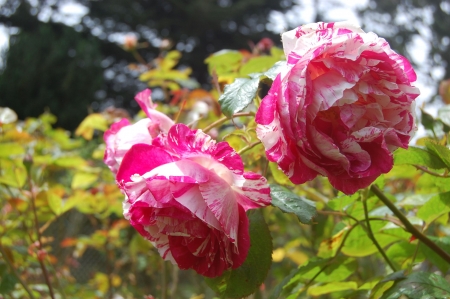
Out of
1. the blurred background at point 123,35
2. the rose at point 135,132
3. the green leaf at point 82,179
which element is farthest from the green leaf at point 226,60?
the blurred background at point 123,35

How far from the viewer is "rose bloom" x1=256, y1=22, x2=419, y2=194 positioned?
0.29 meters

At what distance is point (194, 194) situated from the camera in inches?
12.0

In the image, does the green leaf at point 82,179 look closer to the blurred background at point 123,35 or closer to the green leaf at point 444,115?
the green leaf at point 444,115

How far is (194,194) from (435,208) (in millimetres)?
278

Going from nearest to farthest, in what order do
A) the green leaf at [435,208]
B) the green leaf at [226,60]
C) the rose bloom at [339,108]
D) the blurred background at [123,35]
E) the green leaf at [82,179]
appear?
the rose bloom at [339,108] → the green leaf at [435,208] → the green leaf at [226,60] → the green leaf at [82,179] → the blurred background at [123,35]

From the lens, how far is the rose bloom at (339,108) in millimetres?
290

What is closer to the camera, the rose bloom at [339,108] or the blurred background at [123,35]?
the rose bloom at [339,108]

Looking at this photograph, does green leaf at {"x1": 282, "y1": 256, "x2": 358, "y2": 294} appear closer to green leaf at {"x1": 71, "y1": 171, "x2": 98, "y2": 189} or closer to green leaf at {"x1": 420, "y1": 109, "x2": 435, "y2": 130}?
green leaf at {"x1": 420, "y1": 109, "x2": 435, "y2": 130}

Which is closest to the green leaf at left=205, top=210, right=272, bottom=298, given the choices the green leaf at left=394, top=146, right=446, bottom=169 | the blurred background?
the green leaf at left=394, top=146, right=446, bottom=169

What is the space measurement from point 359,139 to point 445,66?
10.7 m

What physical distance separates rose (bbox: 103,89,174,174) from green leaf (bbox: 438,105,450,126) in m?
0.31

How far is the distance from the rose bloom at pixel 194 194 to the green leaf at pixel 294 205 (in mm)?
34

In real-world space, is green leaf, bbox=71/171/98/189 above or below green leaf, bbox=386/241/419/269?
below

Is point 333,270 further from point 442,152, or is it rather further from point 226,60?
point 226,60
